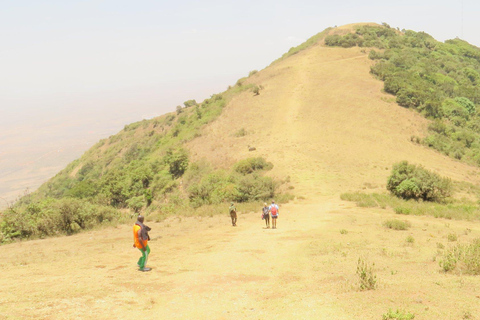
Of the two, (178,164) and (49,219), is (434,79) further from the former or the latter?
(49,219)

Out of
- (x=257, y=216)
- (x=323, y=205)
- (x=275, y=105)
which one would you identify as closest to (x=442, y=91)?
(x=275, y=105)

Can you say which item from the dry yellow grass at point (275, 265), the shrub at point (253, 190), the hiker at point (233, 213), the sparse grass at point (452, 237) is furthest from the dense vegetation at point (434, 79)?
the hiker at point (233, 213)

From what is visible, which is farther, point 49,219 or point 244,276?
point 49,219

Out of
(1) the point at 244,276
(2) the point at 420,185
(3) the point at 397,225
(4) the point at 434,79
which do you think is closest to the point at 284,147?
(2) the point at 420,185

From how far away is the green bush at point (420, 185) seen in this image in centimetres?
2188

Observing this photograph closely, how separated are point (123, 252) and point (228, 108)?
38205 millimetres

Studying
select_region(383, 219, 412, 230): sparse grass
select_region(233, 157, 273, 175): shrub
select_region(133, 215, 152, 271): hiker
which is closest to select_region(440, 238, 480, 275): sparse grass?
select_region(383, 219, 412, 230): sparse grass

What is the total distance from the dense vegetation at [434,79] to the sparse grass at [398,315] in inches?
1318

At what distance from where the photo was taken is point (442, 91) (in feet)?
167

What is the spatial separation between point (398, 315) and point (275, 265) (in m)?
4.96

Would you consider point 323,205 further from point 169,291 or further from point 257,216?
point 169,291

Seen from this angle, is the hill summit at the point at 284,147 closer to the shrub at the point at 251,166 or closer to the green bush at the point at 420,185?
the shrub at the point at 251,166

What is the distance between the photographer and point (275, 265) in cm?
1091

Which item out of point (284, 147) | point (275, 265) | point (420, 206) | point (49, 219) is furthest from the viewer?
point (284, 147)
